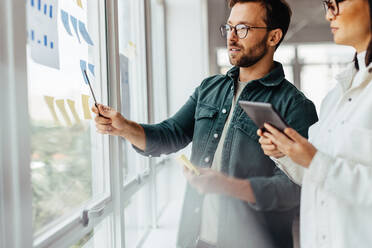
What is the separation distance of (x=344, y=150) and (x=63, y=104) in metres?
0.85

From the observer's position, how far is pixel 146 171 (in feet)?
8.16

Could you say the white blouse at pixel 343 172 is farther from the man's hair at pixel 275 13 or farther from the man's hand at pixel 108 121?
the man's hand at pixel 108 121

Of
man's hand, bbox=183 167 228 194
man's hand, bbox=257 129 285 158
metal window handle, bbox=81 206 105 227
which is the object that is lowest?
metal window handle, bbox=81 206 105 227

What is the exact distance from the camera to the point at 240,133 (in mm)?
1343

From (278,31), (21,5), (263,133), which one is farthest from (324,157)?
(21,5)

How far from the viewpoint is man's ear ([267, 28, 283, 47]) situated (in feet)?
4.67

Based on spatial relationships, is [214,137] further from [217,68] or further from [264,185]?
[217,68]

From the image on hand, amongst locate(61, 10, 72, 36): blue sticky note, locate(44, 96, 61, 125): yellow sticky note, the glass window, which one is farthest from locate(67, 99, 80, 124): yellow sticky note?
the glass window

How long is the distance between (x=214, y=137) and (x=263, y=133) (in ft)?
1.27

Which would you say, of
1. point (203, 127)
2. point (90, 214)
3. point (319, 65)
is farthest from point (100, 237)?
point (319, 65)

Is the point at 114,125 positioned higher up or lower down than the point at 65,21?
lower down

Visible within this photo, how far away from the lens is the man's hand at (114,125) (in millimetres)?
1275

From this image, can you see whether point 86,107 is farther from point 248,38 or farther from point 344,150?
point 344,150

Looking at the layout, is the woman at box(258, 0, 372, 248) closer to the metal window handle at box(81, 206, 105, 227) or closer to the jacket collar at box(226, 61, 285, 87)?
the jacket collar at box(226, 61, 285, 87)
